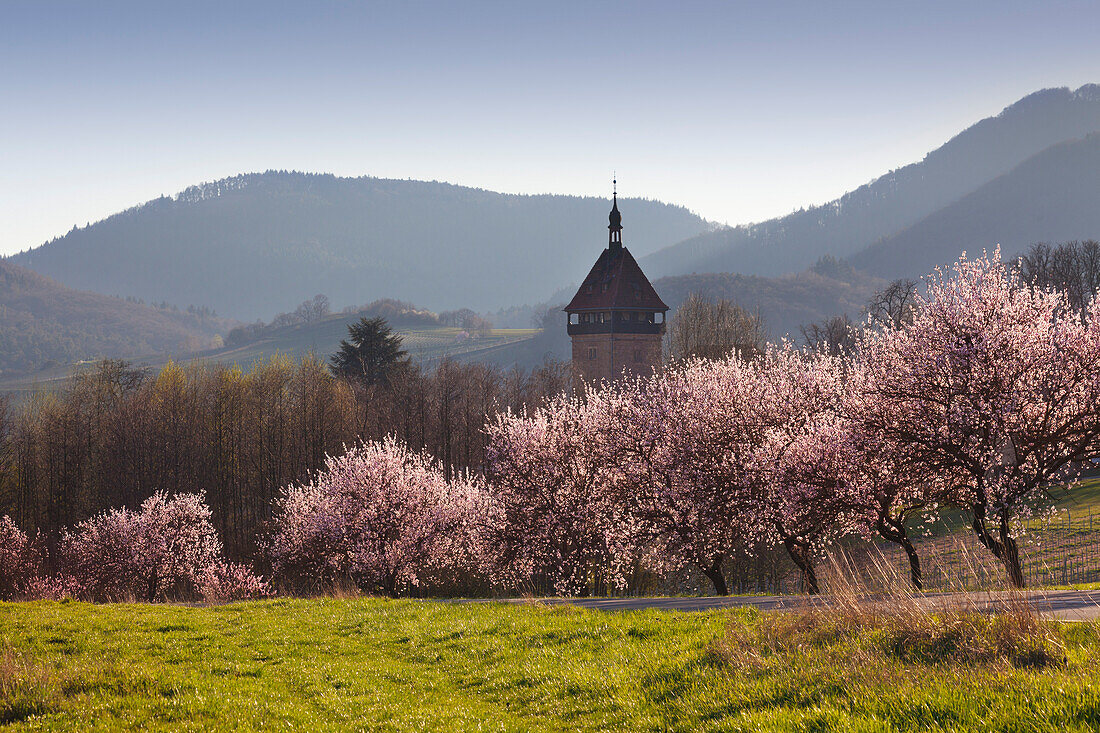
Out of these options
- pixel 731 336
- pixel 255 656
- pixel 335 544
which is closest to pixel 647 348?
pixel 731 336

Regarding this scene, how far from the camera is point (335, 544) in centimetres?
3706

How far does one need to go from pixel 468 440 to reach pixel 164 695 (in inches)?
2552

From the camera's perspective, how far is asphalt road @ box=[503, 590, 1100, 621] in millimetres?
11602

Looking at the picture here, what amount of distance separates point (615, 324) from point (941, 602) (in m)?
72.4

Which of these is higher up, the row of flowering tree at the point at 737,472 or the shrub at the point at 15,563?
the row of flowering tree at the point at 737,472

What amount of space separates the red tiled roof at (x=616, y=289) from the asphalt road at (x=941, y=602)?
63.0 meters

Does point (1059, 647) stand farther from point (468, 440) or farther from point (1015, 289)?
point (468, 440)

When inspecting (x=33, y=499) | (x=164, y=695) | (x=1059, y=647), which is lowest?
(x=33, y=499)

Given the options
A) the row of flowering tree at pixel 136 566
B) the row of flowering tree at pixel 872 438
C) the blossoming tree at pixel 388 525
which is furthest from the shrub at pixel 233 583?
the row of flowering tree at pixel 872 438

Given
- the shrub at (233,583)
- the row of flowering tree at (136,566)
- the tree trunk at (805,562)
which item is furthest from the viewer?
the row of flowering tree at (136,566)

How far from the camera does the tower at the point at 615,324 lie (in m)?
83.7

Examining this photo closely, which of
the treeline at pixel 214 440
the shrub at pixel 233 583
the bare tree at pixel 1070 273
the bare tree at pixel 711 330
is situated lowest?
the shrub at pixel 233 583

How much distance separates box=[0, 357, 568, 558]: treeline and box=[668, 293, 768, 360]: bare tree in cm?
2204

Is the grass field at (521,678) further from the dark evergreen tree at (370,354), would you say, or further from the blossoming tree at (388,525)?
the dark evergreen tree at (370,354)
